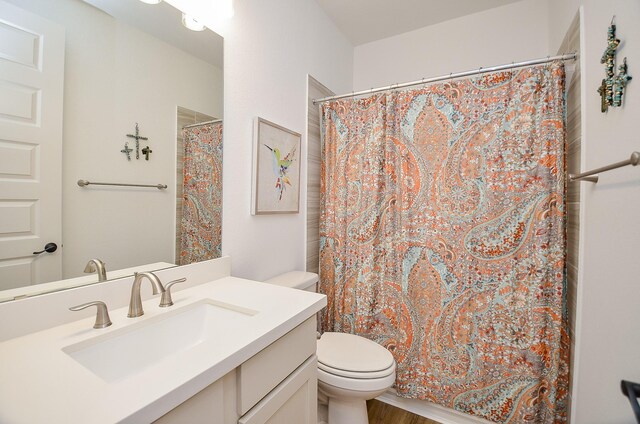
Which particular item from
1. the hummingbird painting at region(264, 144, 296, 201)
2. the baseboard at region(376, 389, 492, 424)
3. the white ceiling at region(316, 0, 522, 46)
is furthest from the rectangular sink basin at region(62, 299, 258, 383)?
the white ceiling at region(316, 0, 522, 46)

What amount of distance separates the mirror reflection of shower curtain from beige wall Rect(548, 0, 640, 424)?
1429 millimetres

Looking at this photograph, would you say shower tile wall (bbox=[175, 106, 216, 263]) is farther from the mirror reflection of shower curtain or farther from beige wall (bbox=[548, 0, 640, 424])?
beige wall (bbox=[548, 0, 640, 424])

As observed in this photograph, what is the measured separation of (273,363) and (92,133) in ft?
2.92

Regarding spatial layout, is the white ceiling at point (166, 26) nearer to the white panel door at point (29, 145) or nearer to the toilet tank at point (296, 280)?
the white panel door at point (29, 145)

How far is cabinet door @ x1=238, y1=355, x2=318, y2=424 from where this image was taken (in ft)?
2.39

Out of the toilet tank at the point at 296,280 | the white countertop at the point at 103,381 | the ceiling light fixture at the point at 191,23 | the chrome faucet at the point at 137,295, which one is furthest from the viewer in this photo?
the toilet tank at the point at 296,280

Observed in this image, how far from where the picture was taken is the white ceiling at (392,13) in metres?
1.88

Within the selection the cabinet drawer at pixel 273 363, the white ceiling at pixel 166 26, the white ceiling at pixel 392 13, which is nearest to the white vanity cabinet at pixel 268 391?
the cabinet drawer at pixel 273 363

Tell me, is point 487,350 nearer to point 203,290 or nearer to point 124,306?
point 203,290

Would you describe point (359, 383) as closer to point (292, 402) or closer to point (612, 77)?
point (292, 402)

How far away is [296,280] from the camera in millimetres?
1535

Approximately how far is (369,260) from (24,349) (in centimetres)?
149

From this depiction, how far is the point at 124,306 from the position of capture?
89 cm

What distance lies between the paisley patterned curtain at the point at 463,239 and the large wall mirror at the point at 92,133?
1.03 m
